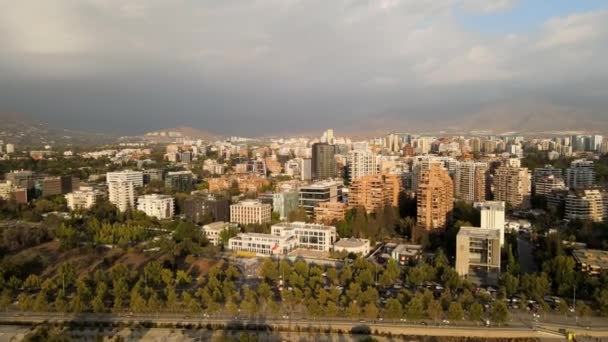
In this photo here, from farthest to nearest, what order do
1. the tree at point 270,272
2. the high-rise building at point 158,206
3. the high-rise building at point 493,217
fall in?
the high-rise building at point 158,206 → the high-rise building at point 493,217 → the tree at point 270,272

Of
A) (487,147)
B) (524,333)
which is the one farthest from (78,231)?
(487,147)

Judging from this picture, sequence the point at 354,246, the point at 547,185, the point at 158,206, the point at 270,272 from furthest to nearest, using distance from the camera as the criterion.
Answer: the point at 547,185 < the point at 158,206 < the point at 354,246 < the point at 270,272

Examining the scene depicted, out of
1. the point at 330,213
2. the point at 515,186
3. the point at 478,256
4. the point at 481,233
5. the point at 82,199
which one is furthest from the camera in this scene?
the point at 82,199

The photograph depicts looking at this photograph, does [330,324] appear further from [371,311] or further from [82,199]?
[82,199]

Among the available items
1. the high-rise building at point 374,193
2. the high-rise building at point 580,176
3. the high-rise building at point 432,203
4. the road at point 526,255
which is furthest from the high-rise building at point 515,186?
the high-rise building at point 432,203

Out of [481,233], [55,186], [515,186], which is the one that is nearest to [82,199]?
[55,186]

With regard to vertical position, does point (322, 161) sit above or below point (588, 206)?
above

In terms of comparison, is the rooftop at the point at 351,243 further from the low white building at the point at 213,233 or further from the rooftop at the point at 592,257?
the rooftop at the point at 592,257

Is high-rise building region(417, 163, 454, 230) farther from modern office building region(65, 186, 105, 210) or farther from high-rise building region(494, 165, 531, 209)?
modern office building region(65, 186, 105, 210)
